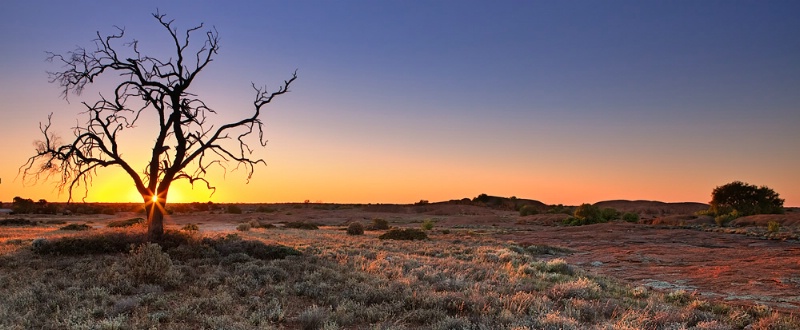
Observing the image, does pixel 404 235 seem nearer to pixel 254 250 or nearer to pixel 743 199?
pixel 254 250

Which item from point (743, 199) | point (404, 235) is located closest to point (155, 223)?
point (404, 235)

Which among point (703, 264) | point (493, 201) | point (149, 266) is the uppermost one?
point (493, 201)

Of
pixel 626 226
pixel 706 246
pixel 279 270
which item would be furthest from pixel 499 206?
pixel 279 270

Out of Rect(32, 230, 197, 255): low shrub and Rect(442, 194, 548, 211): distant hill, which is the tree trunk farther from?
Rect(442, 194, 548, 211): distant hill

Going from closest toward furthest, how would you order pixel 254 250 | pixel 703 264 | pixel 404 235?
pixel 254 250 → pixel 703 264 → pixel 404 235

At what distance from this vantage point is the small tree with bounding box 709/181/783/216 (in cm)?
4933

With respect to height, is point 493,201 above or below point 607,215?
above

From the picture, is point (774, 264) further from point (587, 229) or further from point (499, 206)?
point (499, 206)

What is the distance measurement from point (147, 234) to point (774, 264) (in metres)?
21.3

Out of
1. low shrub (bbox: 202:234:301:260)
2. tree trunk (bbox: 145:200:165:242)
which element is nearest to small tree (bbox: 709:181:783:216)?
low shrub (bbox: 202:234:301:260)

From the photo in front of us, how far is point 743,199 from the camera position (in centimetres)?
5291

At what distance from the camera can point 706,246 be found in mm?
23203

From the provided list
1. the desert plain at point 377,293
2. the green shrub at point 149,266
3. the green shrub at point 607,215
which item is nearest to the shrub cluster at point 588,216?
the green shrub at point 607,215

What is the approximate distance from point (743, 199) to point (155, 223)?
Result: 61.0 metres
